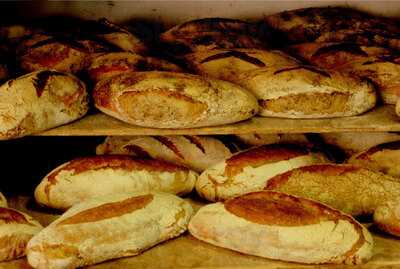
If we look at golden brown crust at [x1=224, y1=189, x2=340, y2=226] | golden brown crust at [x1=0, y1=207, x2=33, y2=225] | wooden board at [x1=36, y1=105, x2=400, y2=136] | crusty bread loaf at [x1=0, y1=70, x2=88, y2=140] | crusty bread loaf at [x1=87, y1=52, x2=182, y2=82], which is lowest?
golden brown crust at [x1=0, y1=207, x2=33, y2=225]

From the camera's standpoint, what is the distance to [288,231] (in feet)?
5.39

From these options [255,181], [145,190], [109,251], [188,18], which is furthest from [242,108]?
[188,18]

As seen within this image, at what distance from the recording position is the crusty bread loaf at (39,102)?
176 cm

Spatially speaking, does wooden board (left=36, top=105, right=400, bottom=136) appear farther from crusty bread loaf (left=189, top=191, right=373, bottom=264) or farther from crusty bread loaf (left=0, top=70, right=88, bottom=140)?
crusty bread loaf (left=189, top=191, right=373, bottom=264)

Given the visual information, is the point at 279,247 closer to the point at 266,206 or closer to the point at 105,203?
the point at 266,206

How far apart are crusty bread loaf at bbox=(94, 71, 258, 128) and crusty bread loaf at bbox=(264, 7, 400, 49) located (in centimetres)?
66

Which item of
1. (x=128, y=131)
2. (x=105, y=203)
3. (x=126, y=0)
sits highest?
(x=126, y=0)

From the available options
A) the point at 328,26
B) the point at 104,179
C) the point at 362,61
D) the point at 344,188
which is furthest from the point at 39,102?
the point at 328,26

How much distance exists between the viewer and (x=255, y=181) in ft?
6.39

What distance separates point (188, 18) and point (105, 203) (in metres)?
1.11

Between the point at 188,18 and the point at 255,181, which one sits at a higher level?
the point at 188,18

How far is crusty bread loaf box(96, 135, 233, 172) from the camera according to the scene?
2082 mm

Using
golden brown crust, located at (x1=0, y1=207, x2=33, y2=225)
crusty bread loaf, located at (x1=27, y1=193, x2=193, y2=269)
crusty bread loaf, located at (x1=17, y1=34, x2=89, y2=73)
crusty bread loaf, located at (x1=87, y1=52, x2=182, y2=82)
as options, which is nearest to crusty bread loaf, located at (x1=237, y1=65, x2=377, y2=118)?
crusty bread loaf, located at (x1=87, y1=52, x2=182, y2=82)

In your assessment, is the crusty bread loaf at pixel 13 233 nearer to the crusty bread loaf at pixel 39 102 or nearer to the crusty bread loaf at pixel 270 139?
the crusty bread loaf at pixel 39 102
